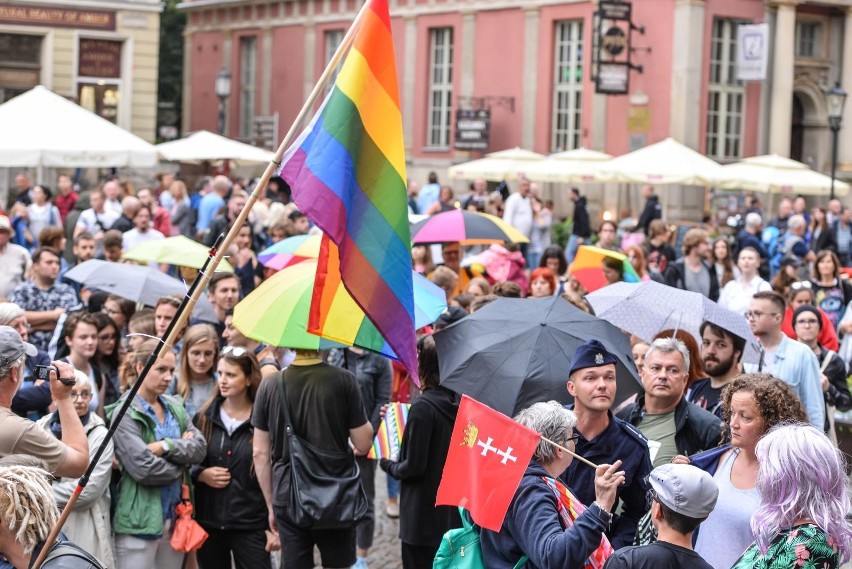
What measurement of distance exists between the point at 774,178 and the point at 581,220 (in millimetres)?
3521

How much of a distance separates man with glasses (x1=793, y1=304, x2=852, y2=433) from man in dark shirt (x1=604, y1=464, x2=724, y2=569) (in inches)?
171

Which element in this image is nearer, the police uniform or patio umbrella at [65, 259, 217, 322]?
the police uniform

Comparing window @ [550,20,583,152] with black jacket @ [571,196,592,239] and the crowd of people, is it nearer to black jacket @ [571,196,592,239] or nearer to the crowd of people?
black jacket @ [571,196,592,239]

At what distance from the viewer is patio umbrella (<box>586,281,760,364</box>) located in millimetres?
7961

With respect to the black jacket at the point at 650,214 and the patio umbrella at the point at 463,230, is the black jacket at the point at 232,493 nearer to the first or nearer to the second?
the patio umbrella at the point at 463,230

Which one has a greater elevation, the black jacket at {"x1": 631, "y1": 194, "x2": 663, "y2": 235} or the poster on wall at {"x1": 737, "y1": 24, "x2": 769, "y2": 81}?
the poster on wall at {"x1": 737, "y1": 24, "x2": 769, "y2": 81}

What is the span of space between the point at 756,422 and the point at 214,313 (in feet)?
17.2

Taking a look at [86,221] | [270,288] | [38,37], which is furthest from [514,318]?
[38,37]

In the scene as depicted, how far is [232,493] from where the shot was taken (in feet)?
24.0

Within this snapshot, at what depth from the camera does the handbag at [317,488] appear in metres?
6.97

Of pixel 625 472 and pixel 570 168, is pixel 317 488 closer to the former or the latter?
pixel 625 472

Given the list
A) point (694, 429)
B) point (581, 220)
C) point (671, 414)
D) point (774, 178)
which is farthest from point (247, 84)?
point (694, 429)

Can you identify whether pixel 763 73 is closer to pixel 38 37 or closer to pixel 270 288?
pixel 38 37

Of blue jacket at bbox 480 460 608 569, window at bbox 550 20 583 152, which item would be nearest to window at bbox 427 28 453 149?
window at bbox 550 20 583 152
